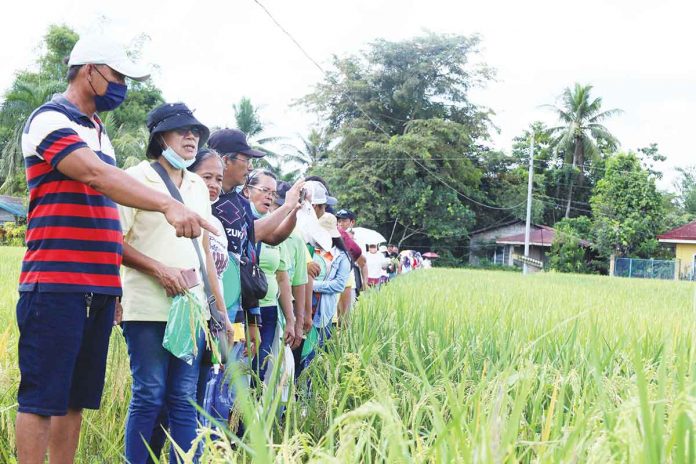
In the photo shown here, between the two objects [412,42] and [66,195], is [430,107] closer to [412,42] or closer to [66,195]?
[412,42]

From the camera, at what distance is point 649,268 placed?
110 feet

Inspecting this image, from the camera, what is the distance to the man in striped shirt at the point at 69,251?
6.86 feet

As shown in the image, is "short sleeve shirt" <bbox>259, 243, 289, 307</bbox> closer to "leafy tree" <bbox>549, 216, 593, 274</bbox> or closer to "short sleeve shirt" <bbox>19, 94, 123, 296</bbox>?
"short sleeve shirt" <bbox>19, 94, 123, 296</bbox>

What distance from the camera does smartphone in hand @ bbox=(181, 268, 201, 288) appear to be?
2.49m

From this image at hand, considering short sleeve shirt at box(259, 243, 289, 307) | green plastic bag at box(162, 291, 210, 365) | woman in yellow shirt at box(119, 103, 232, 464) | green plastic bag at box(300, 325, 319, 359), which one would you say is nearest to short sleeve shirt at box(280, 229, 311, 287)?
short sleeve shirt at box(259, 243, 289, 307)

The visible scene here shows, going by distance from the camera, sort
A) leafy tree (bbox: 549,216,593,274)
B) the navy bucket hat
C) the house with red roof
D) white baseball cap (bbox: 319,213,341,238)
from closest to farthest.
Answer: the navy bucket hat < white baseball cap (bbox: 319,213,341,238) < leafy tree (bbox: 549,216,593,274) < the house with red roof

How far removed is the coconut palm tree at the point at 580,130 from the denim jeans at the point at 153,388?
134 feet

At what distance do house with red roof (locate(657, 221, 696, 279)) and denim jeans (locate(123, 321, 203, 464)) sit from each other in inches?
1399

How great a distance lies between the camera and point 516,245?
4125cm

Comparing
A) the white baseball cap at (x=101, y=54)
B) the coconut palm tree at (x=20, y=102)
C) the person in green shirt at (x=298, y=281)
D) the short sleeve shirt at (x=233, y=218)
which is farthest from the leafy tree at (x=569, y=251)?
the white baseball cap at (x=101, y=54)

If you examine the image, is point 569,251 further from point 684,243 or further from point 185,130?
point 185,130

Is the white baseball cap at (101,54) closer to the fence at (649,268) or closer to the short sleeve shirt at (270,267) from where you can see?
the short sleeve shirt at (270,267)

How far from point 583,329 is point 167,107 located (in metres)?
2.82

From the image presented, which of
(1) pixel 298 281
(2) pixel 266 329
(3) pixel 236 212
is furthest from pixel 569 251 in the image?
(3) pixel 236 212
